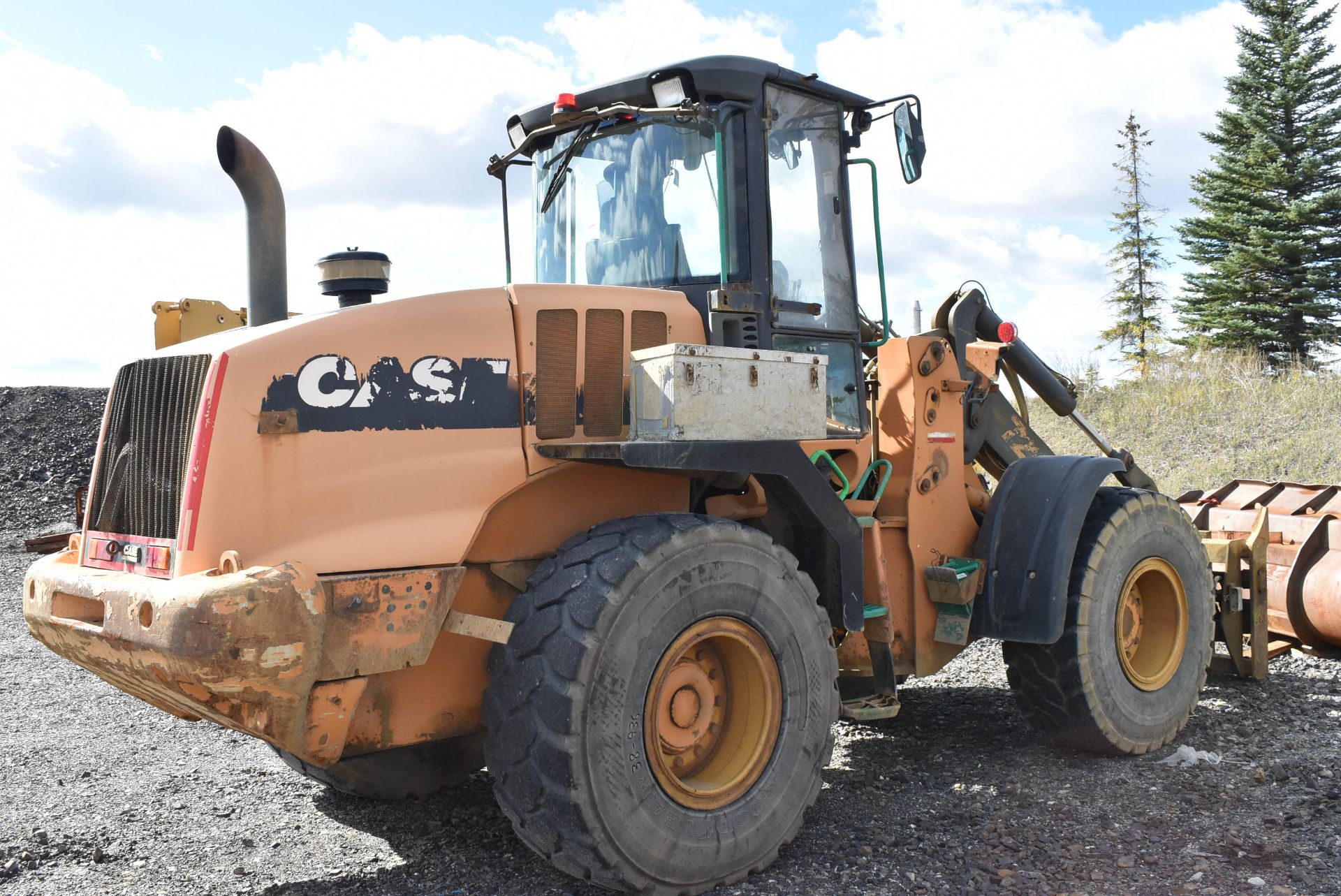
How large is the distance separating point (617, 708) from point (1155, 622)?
354 centimetres

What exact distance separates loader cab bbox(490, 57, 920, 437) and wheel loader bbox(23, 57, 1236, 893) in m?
0.01

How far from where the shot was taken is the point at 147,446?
357 centimetres

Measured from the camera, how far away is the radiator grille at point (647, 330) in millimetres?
3947

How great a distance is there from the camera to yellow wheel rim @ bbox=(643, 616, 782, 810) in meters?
3.53

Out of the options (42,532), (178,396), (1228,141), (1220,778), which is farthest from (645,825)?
(1228,141)

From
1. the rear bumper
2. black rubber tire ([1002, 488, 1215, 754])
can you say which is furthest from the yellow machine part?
black rubber tire ([1002, 488, 1215, 754])

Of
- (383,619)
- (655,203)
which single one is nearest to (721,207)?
(655,203)

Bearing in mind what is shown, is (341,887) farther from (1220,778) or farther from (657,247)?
(1220,778)

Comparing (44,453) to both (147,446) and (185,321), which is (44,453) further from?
(147,446)

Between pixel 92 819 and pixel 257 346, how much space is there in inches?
→ 96.7

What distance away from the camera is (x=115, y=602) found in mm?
3191

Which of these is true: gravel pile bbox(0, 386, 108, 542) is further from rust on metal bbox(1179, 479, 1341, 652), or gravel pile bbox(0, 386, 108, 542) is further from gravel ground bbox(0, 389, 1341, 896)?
rust on metal bbox(1179, 479, 1341, 652)

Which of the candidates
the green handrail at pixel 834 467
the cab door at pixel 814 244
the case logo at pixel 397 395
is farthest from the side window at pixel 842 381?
the case logo at pixel 397 395

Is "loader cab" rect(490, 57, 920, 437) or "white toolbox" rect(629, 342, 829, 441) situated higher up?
"loader cab" rect(490, 57, 920, 437)
